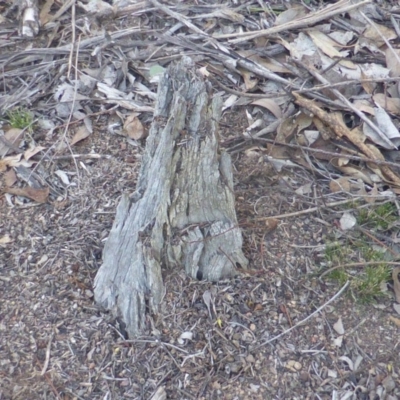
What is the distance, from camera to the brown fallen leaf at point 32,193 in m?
3.23

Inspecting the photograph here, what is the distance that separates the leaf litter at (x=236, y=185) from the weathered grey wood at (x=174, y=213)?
0.31ft

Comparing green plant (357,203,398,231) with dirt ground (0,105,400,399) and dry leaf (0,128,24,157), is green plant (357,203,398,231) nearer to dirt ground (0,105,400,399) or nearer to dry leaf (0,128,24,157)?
dirt ground (0,105,400,399)

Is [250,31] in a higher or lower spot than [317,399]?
higher

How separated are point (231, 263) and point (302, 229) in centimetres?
45

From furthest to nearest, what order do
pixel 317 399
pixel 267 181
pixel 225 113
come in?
pixel 225 113 → pixel 267 181 → pixel 317 399

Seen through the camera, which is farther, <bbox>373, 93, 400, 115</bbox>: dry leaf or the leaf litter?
<bbox>373, 93, 400, 115</bbox>: dry leaf

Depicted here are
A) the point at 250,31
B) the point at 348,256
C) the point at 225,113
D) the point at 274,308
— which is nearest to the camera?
the point at 274,308

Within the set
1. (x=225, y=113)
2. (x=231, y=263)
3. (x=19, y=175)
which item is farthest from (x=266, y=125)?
(x=19, y=175)

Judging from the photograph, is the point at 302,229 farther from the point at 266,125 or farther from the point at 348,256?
the point at 266,125

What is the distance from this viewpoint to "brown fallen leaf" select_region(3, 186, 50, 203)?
323 cm

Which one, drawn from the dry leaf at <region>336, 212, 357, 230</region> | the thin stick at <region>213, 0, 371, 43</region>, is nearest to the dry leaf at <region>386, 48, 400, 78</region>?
the thin stick at <region>213, 0, 371, 43</region>

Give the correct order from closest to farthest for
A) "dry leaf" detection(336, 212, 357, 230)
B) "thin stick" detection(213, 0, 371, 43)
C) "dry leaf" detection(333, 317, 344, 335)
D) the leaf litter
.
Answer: the leaf litter < "dry leaf" detection(333, 317, 344, 335) < "dry leaf" detection(336, 212, 357, 230) < "thin stick" detection(213, 0, 371, 43)

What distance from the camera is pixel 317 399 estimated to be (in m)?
2.72

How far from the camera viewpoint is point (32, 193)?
3244mm
